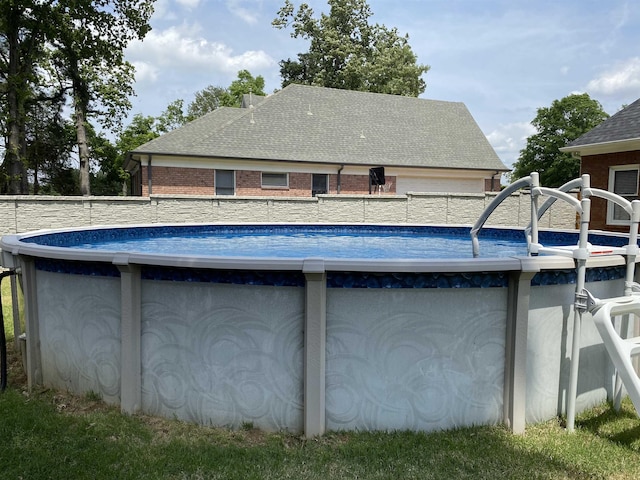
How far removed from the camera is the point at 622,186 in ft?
49.3

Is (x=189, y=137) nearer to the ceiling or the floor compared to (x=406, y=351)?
nearer to the ceiling

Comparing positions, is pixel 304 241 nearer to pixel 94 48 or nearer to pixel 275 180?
pixel 275 180

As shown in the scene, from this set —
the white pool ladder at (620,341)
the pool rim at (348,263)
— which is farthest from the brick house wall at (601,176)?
the pool rim at (348,263)

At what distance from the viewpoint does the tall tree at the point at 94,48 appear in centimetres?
2123

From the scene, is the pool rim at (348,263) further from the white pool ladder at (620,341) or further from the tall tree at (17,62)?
the tall tree at (17,62)

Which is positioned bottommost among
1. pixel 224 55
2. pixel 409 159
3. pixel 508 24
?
pixel 409 159

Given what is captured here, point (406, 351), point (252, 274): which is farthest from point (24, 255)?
point (406, 351)

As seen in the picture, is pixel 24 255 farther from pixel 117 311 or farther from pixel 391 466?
pixel 391 466

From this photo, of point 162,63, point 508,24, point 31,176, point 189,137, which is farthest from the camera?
point 162,63

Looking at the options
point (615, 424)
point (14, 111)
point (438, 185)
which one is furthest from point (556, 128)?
point (615, 424)

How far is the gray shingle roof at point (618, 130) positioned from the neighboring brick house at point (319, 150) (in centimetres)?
712

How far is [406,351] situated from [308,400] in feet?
2.26

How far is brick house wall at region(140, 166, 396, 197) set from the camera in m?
18.3

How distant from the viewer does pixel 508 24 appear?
1130cm
